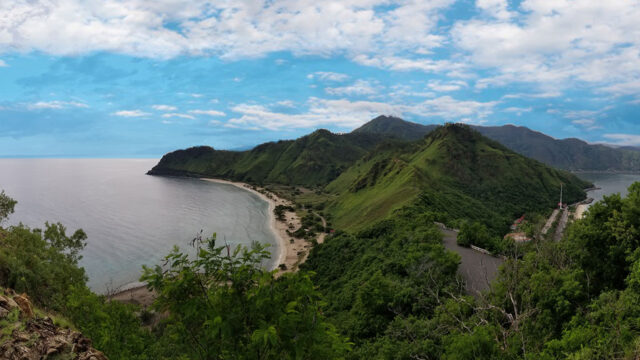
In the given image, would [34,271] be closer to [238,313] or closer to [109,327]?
[109,327]

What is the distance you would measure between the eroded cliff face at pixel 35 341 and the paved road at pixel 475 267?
29.3m

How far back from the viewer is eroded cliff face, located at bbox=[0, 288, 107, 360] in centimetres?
955

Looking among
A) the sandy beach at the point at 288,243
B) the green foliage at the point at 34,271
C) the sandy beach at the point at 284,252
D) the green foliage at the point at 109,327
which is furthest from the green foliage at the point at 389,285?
the green foliage at the point at 34,271

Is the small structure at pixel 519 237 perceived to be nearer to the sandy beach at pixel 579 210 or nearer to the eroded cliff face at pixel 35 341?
the sandy beach at pixel 579 210

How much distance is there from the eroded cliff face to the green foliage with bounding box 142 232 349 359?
3.85 metres

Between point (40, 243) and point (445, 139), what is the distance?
149 meters

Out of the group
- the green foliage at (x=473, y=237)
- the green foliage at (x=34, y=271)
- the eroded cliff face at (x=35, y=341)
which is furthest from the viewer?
the green foliage at (x=473, y=237)

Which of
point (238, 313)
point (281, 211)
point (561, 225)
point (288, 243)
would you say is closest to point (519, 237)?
point (561, 225)

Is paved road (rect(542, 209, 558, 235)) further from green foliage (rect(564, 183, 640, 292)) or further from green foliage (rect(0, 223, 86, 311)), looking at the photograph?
green foliage (rect(0, 223, 86, 311))

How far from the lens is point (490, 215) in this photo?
92.2 metres

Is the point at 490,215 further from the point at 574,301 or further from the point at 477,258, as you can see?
the point at 574,301

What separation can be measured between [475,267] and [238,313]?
1492 inches

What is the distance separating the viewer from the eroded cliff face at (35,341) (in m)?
9.55

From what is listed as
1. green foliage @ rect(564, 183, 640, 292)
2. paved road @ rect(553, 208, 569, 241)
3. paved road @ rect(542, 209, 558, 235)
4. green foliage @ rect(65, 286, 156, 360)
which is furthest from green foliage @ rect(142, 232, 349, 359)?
paved road @ rect(542, 209, 558, 235)
